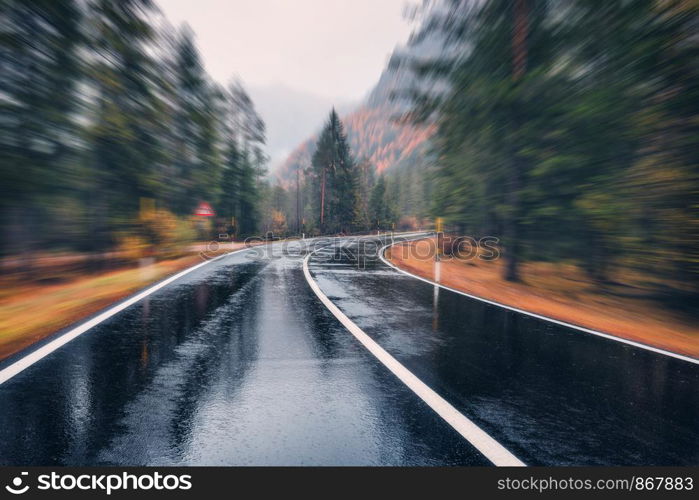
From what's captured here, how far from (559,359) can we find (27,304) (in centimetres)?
997

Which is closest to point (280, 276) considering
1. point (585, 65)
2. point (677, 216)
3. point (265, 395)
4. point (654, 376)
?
point (265, 395)

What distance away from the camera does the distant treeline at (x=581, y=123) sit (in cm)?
859

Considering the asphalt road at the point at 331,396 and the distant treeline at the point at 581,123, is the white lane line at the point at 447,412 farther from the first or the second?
the distant treeline at the point at 581,123

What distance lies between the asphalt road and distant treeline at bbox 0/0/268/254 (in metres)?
9.70

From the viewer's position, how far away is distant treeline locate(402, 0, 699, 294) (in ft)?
28.2

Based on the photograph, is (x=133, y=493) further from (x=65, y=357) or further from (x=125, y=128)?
(x=125, y=128)

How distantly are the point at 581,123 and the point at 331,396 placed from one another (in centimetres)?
1168

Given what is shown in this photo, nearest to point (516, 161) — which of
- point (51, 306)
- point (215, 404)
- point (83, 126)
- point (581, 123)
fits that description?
point (581, 123)

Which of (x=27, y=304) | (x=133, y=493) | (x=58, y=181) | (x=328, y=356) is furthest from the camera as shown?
(x=58, y=181)

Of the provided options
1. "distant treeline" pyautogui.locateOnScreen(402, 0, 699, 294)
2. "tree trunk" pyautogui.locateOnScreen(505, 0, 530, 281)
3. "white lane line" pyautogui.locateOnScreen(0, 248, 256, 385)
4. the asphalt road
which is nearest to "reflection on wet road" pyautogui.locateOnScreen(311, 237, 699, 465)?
the asphalt road

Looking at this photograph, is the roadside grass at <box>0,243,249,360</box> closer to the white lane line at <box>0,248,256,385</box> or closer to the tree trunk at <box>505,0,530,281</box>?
the white lane line at <box>0,248,256,385</box>

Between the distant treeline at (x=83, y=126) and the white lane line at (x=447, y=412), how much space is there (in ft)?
41.5

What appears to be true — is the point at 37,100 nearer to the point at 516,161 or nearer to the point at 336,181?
the point at 516,161

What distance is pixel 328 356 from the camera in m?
4.74
